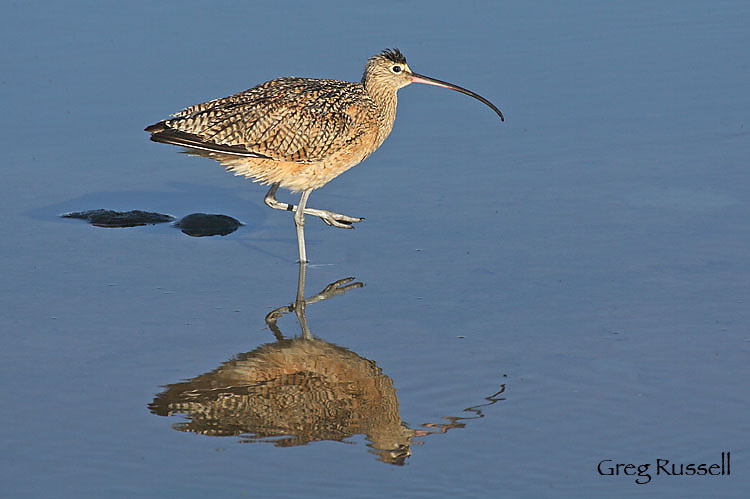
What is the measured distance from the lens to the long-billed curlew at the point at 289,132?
9.81 meters

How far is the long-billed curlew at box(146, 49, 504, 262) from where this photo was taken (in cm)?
981

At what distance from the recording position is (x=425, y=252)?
9.36 meters

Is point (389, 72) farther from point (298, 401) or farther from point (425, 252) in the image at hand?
point (298, 401)

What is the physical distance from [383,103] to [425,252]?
1646mm

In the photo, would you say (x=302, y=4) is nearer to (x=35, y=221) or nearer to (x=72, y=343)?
(x=35, y=221)

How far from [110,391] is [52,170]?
4.15 m

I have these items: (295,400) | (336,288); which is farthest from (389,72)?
(295,400)

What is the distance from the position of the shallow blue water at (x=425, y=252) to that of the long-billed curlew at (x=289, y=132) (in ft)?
1.50

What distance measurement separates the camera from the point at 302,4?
14578 millimetres

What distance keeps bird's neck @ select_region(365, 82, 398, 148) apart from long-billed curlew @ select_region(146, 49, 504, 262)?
3 centimetres
